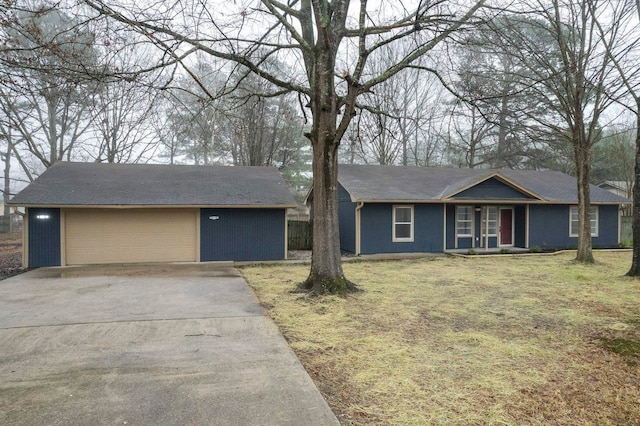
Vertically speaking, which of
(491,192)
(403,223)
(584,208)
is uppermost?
(491,192)

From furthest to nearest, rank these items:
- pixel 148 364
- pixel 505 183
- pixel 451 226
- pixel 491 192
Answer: pixel 451 226 → pixel 505 183 → pixel 491 192 → pixel 148 364

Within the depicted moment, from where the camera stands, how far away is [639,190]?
32.4 feet

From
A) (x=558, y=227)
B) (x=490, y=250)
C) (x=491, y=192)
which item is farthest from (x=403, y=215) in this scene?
(x=558, y=227)

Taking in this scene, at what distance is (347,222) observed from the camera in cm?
1589

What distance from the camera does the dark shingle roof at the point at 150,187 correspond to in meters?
12.0

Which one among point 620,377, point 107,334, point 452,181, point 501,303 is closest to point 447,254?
point 452,181

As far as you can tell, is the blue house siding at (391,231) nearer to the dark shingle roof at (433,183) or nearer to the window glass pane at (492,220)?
the dark shingle roof at (433,183)

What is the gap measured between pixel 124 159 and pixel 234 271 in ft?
51.9

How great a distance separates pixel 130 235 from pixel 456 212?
481 inches

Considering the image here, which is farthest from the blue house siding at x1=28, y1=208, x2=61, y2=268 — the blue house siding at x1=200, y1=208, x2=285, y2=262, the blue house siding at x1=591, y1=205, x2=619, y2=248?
the blue house siding at x1=591, y1=205, x2=619, y2=248

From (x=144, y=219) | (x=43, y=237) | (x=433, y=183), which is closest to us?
(x=43, y=237)

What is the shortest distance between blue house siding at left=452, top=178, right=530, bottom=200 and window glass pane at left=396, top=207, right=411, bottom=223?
192 cm

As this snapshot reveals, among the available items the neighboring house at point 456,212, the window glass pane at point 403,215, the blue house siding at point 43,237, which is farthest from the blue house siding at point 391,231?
the blue house siding at point 43,237

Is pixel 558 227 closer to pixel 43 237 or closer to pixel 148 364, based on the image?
pixel 148 364
